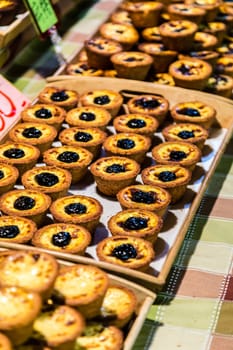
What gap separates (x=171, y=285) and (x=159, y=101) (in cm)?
90

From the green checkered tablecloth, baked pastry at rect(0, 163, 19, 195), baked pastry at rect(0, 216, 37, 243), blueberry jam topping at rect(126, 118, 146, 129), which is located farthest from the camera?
blueberry jam topping at rect(126, 118, 146, 129)

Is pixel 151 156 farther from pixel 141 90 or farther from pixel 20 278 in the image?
pixel 20 278

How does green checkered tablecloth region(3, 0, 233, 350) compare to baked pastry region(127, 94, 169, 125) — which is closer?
green checkered tablecloth region(3, 0, 233, 350)

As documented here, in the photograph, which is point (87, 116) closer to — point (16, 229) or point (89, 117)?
point (89, 117)

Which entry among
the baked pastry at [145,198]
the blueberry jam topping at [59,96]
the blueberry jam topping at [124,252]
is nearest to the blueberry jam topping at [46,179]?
the baked pastry at [145,198]

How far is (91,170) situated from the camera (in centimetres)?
245

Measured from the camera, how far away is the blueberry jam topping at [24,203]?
2240 mm

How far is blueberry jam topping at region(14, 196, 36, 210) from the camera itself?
2240 millimetres

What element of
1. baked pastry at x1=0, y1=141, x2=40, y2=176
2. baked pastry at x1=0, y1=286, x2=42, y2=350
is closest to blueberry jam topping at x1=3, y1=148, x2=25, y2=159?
baked pastry at x1=0, y1=141, x2=40, y2=176

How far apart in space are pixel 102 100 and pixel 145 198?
679 millimetres

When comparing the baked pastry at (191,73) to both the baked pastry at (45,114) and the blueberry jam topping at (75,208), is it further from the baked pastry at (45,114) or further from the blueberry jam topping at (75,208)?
the blueberry jam topping at (75,208)


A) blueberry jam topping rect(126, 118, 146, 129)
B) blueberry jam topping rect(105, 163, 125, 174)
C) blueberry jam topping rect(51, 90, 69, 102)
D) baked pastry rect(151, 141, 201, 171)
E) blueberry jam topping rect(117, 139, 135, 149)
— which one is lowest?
baked pastry rect(151, 141, 201, 171)

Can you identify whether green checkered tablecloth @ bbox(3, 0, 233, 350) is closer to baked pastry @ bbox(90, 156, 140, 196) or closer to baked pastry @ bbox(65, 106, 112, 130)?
baked pastry @ bbox(90, 156, 140, 196)

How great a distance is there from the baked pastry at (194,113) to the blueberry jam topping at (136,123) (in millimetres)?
137
